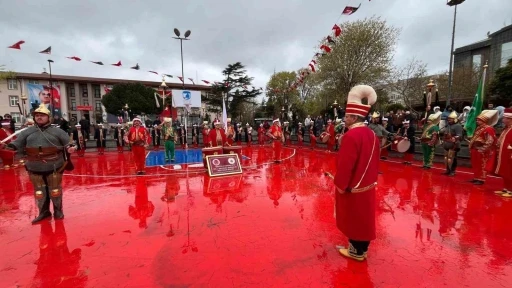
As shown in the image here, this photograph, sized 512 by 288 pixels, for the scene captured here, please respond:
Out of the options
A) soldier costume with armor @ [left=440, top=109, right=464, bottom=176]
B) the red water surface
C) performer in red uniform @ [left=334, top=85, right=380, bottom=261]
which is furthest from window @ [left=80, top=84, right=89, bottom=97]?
performer in red uniform @ [left=334, top=85, right=380, bottom=261]

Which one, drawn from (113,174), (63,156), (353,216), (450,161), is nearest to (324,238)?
(353,216)

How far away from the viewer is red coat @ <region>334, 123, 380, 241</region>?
9.61 feet

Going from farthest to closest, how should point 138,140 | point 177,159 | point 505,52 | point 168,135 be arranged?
point 505,52 → point 177,159 → point 168,135 → point 138,140

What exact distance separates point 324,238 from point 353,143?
5.30ft

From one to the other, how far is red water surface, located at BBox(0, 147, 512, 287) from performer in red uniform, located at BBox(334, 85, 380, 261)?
0.48 meters

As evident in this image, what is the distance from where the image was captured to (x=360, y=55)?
21.5 meters

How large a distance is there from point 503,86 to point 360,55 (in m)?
9.74

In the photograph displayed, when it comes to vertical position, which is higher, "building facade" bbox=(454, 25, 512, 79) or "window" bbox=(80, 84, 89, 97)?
"building facade" bbox=(454, 25, 512, 79)

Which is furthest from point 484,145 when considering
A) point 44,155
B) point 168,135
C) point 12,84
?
point 12,84

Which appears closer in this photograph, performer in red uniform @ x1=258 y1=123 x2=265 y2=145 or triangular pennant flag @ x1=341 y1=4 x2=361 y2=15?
triangular pennant flag @ x1=341 y1=4 x2=361 y2=15

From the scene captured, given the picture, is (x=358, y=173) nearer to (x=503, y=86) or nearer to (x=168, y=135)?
(x=168, y=135)

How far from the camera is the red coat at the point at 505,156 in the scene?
18.4 ft

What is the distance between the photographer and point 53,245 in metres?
3.67

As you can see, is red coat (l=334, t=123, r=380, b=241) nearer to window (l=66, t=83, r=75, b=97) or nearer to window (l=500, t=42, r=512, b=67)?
window (l=500, t=42, r=512, b=67)
